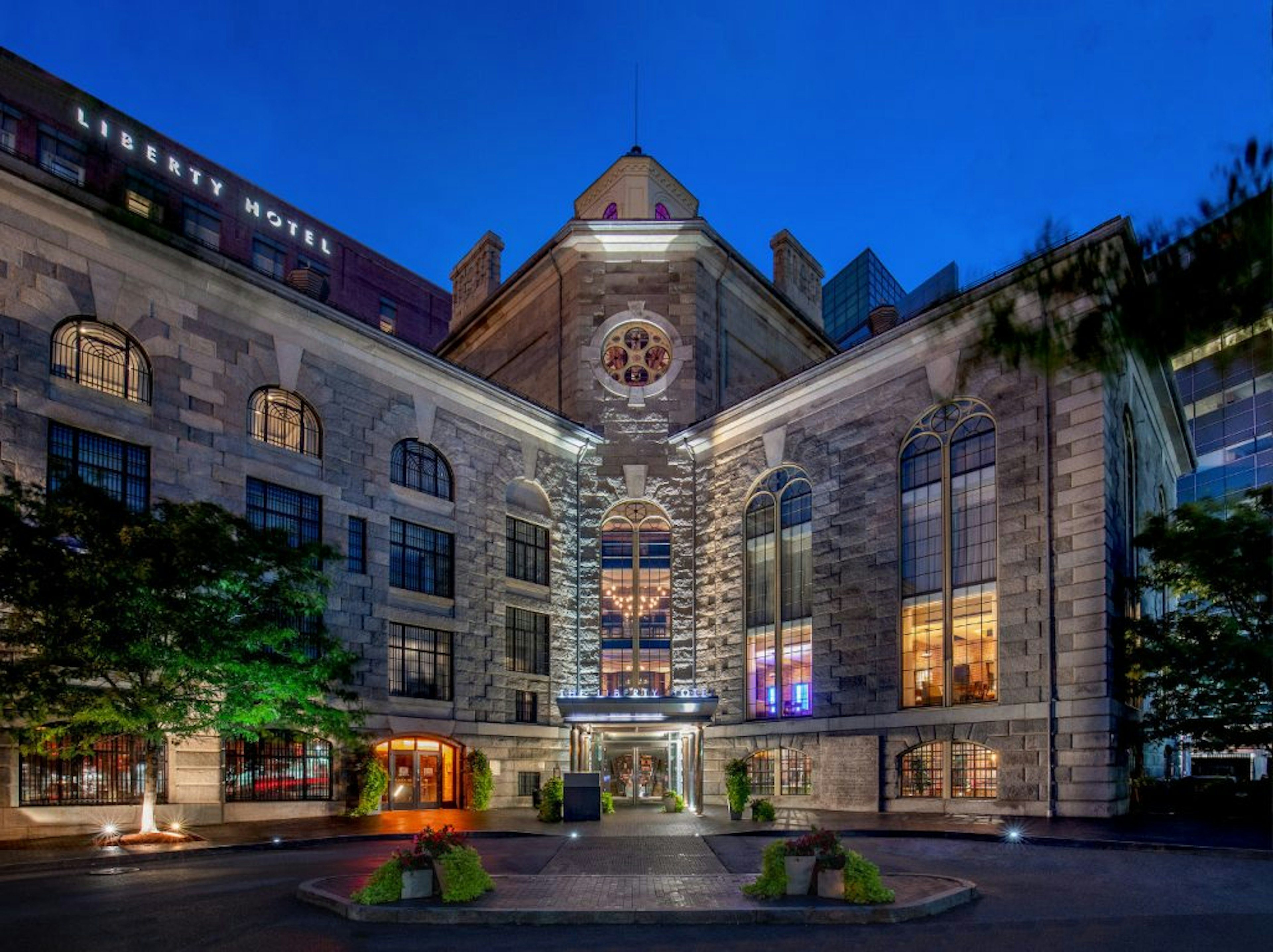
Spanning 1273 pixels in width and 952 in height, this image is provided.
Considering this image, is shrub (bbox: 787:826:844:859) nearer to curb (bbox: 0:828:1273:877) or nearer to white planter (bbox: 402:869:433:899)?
white planter (bbox: 402:869:433:899)

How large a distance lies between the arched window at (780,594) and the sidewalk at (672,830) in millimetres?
4156

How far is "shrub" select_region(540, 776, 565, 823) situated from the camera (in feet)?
92.6

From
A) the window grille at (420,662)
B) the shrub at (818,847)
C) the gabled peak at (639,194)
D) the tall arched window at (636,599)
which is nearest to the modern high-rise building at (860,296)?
the gabled peak at (639,194)

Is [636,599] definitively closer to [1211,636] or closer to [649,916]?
[1211,636]

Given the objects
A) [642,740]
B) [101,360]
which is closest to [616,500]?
[642,740]

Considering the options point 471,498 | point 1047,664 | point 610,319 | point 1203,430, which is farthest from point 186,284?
point 1203,430

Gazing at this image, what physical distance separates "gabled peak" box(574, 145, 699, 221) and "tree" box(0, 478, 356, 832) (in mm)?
24033

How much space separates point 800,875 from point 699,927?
177cm

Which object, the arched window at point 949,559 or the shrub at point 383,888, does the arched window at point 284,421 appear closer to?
the arched window at point 949,559

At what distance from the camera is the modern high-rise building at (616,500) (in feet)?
85.6

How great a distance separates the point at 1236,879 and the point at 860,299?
94.2 metres

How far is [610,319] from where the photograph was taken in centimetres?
4038

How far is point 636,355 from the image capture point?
4038 centimetres

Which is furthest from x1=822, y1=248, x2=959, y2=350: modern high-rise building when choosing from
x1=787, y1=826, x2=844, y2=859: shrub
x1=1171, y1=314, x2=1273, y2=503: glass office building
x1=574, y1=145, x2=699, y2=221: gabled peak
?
x1=787, y1=826, x2=844, y2=859: shrub
